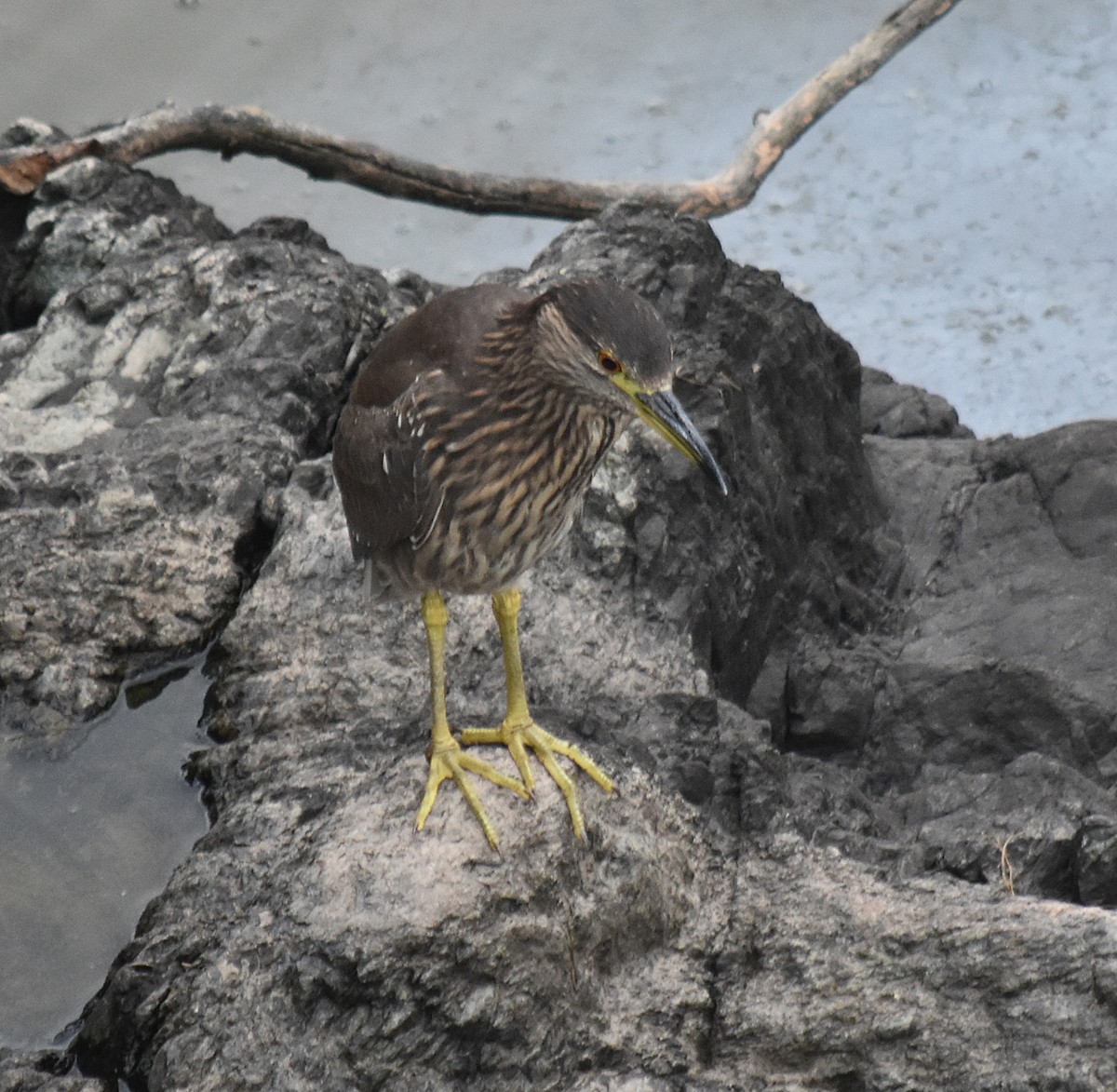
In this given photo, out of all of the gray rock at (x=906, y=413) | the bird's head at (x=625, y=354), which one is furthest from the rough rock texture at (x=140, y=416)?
the gray rock at (x=906, y=413)

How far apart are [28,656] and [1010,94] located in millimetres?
5084

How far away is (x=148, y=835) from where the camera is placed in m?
3.10

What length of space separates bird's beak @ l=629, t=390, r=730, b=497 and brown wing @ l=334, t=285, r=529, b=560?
422 mm

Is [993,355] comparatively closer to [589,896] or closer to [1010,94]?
[1010,94]

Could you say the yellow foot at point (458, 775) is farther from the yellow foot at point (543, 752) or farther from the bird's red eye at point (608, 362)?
the bird's red eye at point (608, 362)

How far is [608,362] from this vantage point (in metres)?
2.59

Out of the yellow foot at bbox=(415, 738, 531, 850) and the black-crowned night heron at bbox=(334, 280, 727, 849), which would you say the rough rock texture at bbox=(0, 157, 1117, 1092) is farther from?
the black-crowned night heron at bbox=(334, 280, 727, 849)

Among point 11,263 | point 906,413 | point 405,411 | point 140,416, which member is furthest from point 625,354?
point 11,263

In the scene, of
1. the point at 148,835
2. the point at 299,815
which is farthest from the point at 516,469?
the point at 148,835

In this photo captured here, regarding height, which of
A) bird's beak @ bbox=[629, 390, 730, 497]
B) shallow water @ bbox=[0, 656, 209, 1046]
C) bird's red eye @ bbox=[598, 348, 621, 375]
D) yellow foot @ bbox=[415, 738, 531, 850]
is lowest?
shallow water @ bbox=[0, 656, 209, 1046]

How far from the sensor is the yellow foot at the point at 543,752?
2699 millimetres

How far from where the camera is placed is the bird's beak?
2551 millimetres

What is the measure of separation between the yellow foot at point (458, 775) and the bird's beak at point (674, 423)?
67cm

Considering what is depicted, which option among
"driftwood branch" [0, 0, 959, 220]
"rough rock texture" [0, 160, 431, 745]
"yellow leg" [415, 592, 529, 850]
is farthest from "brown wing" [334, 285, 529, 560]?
"driftwood branch" [0, 0, 959, 220]
